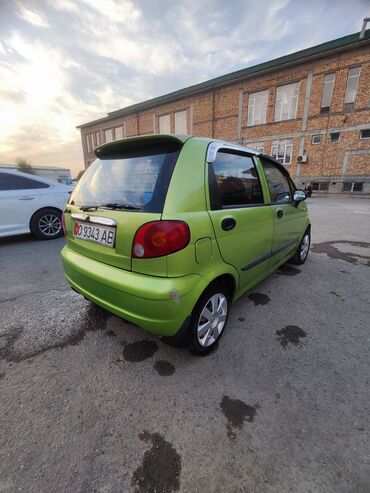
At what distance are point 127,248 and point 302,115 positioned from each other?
2176cm

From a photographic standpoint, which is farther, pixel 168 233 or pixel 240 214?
pixel 240 214

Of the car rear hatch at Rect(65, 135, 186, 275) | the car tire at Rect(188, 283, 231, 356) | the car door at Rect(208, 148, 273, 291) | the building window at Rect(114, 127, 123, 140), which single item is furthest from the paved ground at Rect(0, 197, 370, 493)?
the building window at Rect(114, 127, 123, 140)

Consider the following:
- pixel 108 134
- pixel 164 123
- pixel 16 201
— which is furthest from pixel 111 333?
pixel 108 134

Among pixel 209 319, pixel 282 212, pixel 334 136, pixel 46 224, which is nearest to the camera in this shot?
pixel 209 319

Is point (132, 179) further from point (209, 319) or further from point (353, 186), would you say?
point (353, 186)

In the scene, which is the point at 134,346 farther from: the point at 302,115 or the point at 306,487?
the point at 302,115

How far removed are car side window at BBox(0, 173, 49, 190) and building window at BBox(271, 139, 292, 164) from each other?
18.8 meters

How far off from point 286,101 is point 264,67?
3.26 metres

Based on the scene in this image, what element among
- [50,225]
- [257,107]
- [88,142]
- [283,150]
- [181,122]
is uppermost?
[257,107]

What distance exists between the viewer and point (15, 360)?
1.95 m

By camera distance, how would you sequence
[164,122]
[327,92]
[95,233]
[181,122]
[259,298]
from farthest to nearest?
[164,122] → [181,122] → [327,92] → [259,298] → [95,233]

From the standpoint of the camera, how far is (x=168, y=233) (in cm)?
152

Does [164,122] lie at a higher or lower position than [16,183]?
higher

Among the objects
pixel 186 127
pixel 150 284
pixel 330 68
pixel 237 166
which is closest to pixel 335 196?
pixel 330 68
